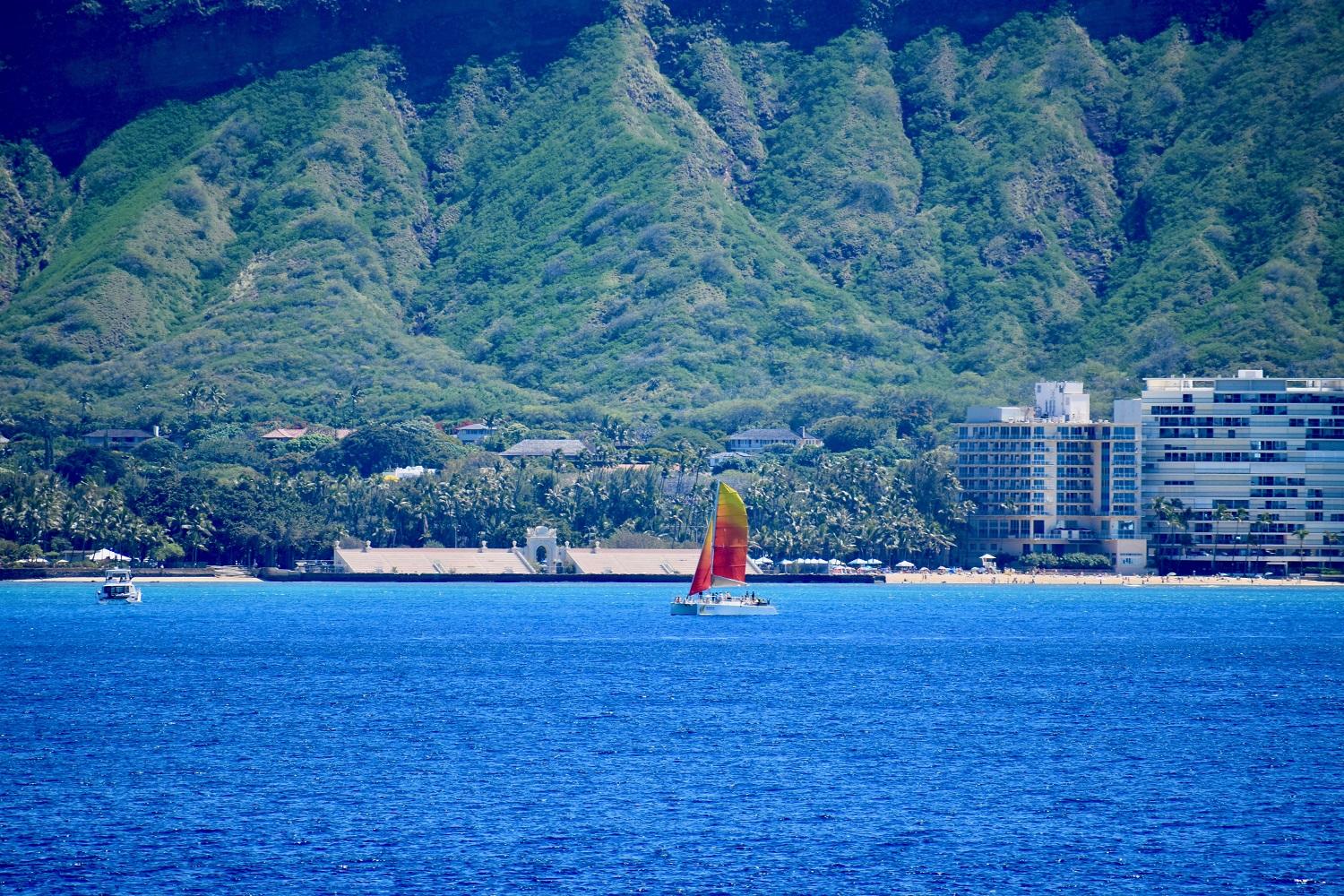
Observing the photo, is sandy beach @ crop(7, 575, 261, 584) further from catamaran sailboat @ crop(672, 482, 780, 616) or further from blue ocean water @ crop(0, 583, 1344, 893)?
blue ocean water @ crop(0, 583, 1344, 893)

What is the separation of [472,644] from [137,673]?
77.8ft

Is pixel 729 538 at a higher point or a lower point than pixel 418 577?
higher

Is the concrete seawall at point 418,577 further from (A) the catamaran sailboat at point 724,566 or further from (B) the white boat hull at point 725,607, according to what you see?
(A) the catamaran sailboat at point 724,566

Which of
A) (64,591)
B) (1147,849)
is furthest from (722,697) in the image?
(64,591)

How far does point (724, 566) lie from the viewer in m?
145

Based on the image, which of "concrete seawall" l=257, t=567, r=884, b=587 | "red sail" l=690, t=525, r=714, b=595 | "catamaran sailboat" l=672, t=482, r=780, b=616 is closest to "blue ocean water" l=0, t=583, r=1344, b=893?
"catamaran sailboat" l=672, t=482, r=780, b=616

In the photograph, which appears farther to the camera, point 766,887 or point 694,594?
point 694,594

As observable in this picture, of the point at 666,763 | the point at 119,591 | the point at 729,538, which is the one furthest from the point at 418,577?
the point at 666,763

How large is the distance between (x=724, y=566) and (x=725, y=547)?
213 centimetres

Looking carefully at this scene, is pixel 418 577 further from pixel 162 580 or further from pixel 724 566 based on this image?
pixel 724 566

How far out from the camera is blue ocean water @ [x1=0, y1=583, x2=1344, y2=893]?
53.2 m

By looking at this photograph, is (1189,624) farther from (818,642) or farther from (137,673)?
(137,673)

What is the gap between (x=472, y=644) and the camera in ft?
393

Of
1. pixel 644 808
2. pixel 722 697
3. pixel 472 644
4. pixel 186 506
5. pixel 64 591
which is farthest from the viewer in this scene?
pixel 186 506
